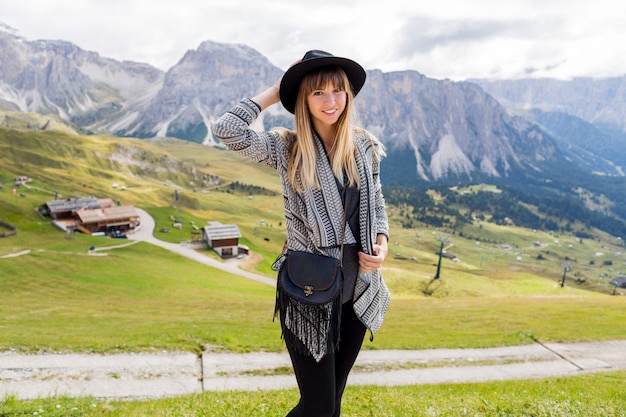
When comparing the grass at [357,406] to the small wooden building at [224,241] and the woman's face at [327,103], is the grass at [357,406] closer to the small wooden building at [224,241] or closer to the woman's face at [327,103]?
the woman's face at [327,103]

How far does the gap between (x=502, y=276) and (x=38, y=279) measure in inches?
4216

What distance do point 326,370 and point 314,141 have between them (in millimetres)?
2956

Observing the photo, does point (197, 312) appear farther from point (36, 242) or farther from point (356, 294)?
point (36, 242)

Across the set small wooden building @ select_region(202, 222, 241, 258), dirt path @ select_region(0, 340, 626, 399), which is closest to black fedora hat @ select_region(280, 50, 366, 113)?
dirt path @ select_region(0, 340, 626, 399)

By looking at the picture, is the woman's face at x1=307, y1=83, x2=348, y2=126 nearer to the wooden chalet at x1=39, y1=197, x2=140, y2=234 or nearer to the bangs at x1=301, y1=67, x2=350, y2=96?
the bangs at x1=301, y1=67, x2=350, y2=96

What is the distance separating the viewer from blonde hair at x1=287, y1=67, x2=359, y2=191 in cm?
483

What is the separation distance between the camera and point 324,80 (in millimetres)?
4773

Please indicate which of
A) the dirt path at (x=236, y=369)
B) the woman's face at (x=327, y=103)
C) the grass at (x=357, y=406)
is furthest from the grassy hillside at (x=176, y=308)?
the woman's face at (x=327, y=103)

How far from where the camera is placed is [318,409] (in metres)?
5.23

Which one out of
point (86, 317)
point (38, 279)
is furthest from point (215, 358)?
point (38, 279)

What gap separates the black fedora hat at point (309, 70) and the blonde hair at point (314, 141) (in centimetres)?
8

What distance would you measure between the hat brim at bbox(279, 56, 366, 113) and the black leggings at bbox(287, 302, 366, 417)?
9.31ft

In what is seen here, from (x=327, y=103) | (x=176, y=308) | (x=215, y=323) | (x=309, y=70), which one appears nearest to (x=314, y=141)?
(x=327, y=103)

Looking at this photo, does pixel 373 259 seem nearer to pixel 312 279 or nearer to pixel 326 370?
pixel 312 279
